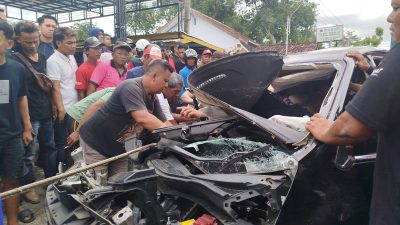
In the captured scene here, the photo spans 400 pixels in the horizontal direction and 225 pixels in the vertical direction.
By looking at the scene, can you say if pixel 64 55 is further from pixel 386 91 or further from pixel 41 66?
pixel 386 91

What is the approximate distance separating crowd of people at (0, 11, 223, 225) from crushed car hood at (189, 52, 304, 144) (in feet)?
1.35

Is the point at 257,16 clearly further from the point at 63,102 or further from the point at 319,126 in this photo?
the point at 319,126

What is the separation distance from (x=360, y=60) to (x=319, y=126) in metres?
1.12

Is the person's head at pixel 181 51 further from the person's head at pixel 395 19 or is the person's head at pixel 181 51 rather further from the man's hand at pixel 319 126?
the person's head at pixel 395 19

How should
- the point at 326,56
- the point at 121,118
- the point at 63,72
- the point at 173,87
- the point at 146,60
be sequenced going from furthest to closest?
the point at 146,60
the point at 63,72
the point at 173,87
the point at 121,118
the point at 326,56

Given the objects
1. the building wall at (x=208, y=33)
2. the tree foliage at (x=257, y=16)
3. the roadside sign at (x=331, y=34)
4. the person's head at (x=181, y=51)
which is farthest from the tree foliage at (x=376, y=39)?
the person's head at (x=181, y=51)

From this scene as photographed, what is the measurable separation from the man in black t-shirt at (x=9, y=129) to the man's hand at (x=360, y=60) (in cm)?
298

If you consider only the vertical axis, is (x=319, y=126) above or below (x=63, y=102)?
above

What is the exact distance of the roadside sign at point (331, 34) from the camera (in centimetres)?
2624

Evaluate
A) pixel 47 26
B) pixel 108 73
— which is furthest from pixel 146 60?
pixel 47 26

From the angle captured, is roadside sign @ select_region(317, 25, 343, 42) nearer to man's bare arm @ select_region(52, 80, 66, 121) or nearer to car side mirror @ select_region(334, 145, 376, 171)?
man's bare arm @ select_region(52, 80, 66, 121)

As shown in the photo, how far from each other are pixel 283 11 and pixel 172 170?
34561 millimetres

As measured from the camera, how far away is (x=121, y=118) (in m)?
3.22

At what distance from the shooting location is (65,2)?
39.1 ft
